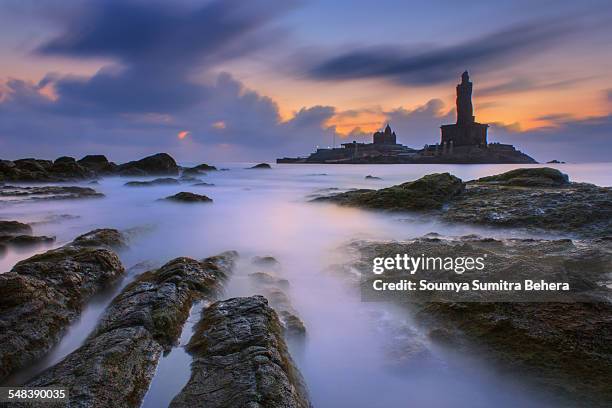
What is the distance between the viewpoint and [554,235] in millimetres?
6461

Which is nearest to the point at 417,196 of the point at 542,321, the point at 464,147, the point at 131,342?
the point at 542,321

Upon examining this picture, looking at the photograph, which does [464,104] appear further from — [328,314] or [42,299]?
[42,299]

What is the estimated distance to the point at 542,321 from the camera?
117 inches

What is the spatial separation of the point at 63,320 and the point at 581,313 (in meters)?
4.52

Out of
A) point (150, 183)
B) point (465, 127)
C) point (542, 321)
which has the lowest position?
point (542, 321)

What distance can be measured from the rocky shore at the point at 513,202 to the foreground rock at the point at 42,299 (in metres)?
6.70

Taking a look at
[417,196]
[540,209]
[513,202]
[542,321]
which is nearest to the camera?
[542,321]

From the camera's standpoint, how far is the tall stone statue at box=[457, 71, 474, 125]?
96062mm

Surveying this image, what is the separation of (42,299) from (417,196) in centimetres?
819

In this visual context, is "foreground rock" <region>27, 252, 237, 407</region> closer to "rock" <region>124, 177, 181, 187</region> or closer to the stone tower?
"rock" <region>124, 177, 181, 187</region>

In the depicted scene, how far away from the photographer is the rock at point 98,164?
3036cm

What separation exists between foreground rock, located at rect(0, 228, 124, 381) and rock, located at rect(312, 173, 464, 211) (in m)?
6.81

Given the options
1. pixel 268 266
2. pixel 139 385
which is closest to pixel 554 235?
pixel 268 266

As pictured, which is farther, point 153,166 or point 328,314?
point 153,166
